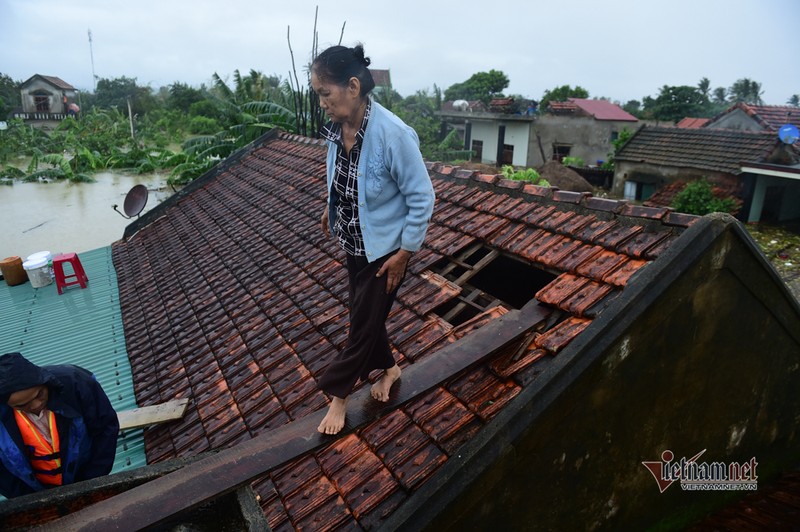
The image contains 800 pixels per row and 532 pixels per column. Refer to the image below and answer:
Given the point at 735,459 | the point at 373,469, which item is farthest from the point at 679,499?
the point at 373,469

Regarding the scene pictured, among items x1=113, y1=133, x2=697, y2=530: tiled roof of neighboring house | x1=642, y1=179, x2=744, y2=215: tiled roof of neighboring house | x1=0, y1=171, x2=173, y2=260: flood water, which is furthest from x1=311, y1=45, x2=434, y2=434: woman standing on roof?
x1=0, y1=171, x2=173, y2=260: flood water

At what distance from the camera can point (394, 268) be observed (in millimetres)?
2234

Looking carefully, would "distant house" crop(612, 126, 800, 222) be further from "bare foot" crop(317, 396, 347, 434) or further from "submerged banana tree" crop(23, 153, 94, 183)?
"submerged banana tree" crop(23, 153, 94, 183)

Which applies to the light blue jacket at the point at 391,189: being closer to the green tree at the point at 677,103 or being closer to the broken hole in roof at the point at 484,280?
the broken hole in roof at the point at 484,280

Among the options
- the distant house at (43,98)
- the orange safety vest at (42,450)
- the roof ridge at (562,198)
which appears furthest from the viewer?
the distant house at (43,98)

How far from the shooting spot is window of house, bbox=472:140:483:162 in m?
35.2

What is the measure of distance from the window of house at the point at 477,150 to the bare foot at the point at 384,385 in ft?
112

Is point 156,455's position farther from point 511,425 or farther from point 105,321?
point 105,321

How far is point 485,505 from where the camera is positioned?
2.34 metres

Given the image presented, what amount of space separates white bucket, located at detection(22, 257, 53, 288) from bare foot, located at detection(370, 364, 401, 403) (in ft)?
28.2

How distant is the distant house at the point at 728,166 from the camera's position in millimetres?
18938

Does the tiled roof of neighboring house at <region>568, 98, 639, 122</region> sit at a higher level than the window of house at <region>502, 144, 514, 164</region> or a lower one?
higher

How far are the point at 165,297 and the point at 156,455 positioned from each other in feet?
9.85

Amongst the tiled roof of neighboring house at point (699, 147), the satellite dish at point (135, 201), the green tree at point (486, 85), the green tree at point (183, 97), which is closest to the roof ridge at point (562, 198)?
the satellite dish at point (135, 201)
